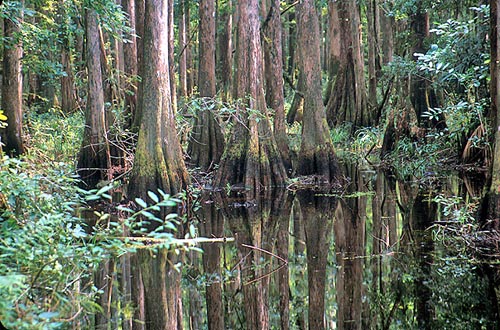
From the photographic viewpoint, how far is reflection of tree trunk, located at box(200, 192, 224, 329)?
15.7ft

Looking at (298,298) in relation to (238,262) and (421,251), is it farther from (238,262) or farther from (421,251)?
(421,251)

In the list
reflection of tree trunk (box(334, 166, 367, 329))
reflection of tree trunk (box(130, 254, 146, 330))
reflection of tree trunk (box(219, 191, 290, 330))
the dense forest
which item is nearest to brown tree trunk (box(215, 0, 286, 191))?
the dense forest

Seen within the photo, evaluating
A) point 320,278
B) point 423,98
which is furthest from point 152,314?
point 423,98

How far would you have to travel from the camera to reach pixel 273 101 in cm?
1389

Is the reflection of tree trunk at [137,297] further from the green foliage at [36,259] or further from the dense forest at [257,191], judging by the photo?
the green foliage at [36,259]

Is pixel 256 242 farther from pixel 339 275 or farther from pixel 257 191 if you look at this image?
pixel 257 191

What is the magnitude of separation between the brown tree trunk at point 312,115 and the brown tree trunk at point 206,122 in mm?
1890

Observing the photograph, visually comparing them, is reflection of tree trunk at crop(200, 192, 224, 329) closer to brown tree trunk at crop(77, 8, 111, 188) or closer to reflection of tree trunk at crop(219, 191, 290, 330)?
reflection of tree trunk at crop(219, 191, 290, 330)

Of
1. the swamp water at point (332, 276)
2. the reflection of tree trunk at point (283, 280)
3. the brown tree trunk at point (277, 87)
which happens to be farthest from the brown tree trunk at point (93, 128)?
the reflection of tree trunk at point (283, 280)

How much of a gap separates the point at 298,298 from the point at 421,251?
1.54 m

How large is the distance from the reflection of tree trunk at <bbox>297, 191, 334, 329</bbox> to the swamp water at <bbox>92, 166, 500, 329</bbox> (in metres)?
0.01

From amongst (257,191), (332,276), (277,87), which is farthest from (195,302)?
(277,87)

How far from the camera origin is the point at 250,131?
11.1 metres

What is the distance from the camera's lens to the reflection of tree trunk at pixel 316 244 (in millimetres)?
5090
